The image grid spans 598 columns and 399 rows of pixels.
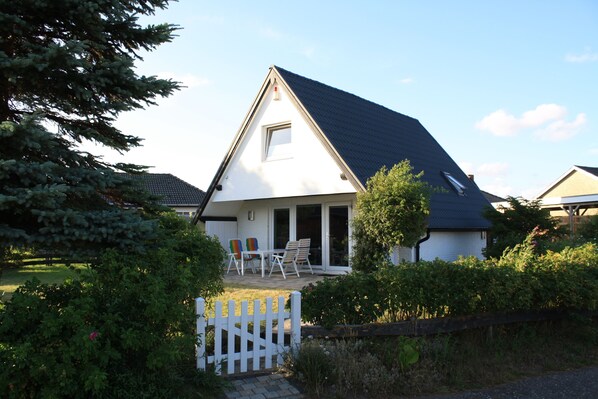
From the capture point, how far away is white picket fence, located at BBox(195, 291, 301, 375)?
4.58 metres

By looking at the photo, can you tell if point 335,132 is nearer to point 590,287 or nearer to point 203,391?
point 590,287

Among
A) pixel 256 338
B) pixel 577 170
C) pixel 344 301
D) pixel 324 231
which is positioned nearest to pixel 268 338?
pixel 256 338

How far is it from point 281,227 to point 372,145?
403 cm

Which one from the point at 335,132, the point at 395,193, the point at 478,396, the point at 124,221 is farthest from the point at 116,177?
the point at 335,132

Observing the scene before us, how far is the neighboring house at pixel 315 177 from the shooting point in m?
12.6

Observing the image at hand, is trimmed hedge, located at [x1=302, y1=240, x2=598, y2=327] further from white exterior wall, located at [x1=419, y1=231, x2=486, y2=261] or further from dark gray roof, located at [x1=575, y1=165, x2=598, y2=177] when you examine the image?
dark gray roof, located at [x1=575, y1=165, x2=598, y2=177]

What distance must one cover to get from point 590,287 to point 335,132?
8.05m

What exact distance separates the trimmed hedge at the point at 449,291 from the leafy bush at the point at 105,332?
173cm

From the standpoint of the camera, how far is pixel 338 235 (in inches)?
535

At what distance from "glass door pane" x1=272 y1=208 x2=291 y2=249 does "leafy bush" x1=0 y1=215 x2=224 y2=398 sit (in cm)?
1054

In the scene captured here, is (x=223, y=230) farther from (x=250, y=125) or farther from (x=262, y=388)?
(x=262, y=388)

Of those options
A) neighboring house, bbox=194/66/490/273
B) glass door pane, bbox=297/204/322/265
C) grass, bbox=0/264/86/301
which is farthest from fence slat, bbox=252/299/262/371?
glass door pane, bbox=297/204/322/265

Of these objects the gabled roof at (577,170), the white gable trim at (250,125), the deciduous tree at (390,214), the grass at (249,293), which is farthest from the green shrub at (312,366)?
the gabled roof at (577,170)

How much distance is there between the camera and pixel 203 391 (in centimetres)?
427
